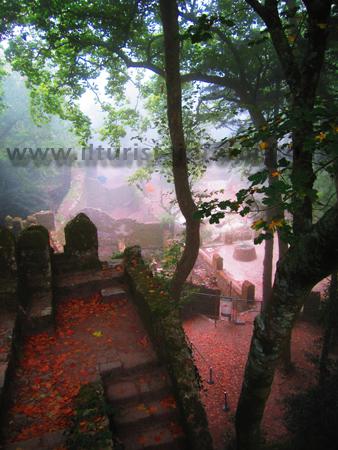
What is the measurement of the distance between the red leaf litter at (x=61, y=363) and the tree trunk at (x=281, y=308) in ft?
8.26

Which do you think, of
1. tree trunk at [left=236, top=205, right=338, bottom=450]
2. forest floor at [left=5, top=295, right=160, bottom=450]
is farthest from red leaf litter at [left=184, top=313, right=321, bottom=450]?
forest floor at [left=5, top=295, right=160, bottom=450]

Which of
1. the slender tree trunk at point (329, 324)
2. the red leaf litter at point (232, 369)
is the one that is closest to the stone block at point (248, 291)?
the red leaf litter at point (232, 369)

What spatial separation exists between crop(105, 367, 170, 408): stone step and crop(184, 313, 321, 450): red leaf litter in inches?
133

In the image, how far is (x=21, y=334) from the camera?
648 cm

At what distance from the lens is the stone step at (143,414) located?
16.8 feet

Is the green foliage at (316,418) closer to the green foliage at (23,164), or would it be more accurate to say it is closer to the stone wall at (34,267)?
the stone wall at (34,267)

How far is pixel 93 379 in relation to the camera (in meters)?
5.53

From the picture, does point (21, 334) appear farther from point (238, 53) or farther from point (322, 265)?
point (238, 53)

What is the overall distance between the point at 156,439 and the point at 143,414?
1.32 feet

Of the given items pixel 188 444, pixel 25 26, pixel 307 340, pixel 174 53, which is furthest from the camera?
pixel 307 340

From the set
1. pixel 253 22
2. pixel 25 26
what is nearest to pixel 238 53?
pixel 253 22

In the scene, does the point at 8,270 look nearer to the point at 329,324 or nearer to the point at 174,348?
the point at 174,348

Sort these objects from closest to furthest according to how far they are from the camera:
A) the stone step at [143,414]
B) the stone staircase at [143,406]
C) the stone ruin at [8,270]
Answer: the stone staircase at [143,406] → the stone step at [143,414] → the stone ruin at [8,270]

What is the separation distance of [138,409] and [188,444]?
926 mm
